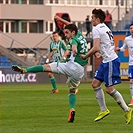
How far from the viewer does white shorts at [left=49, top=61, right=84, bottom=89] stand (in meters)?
16.2

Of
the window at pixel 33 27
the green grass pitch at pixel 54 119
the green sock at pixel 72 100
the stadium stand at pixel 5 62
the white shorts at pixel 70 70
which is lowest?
the stadium stand at pixel 5 62

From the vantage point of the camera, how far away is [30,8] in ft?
277

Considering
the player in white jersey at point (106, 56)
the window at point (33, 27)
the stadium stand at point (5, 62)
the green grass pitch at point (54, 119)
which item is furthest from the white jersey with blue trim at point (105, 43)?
the window at point (33, 27)

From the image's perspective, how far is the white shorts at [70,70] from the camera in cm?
1623

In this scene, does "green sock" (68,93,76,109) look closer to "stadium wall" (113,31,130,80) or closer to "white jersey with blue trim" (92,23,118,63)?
"white jersey with blue trim" (92,23,118,63)

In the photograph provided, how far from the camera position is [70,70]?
16484 millimetres

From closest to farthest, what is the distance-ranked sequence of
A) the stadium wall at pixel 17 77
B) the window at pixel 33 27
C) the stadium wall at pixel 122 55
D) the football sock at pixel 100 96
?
the football sock at pixel 100 96 < the stadium wall at pixel 17 77 < the stadium wall at pixel 122 55 < the window at pixel 33 27

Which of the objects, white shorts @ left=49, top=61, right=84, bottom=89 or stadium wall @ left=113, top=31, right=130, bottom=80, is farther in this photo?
stadium wall @ left=113, top=31, right=130, bottom=80

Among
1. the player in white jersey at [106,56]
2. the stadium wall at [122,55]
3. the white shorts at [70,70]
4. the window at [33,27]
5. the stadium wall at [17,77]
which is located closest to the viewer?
the player in white jersey at [106,56]

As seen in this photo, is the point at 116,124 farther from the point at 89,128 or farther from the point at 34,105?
the point at 34,105

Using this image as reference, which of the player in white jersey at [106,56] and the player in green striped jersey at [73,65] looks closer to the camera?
the player in white jersey at [106,56]

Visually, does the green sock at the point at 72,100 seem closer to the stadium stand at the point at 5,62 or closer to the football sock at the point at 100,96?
the football sock at the point at 100,96

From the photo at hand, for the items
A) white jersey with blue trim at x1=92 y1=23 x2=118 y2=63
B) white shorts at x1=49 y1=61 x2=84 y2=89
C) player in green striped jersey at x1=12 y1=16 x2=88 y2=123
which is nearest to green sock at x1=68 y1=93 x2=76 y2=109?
player in green striped jersey at x1=12 y1=16 x2=88 y2=123

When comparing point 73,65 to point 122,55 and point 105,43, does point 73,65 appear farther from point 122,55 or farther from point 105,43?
point 122,55
